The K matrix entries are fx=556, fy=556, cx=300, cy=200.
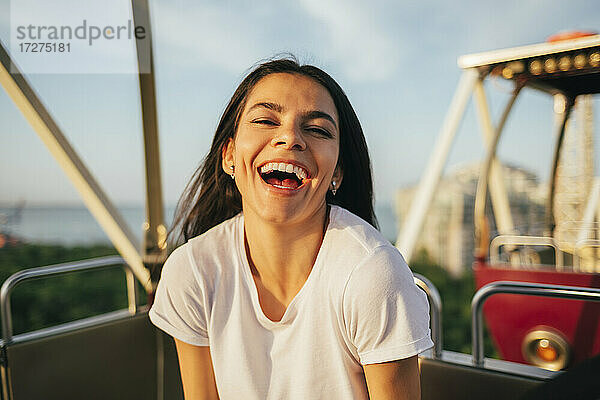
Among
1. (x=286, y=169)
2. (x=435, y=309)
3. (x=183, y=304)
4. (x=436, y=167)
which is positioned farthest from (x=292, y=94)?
(x=436, y=167)

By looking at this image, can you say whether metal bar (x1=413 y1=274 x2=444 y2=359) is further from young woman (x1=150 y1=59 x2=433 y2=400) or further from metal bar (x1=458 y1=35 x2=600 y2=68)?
metal bar (x1=458 y1=35 x2=600 y2=68)

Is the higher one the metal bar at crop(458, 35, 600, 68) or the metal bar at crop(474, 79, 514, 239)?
the metal bar at crop(458, 35, 600, 68)

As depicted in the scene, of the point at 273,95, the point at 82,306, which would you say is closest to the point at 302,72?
the point at 273,95

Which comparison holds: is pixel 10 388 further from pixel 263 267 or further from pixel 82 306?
pixel 82 306

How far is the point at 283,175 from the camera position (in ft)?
4.40

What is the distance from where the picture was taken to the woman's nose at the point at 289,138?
4.16 ft

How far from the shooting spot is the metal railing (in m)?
1.86

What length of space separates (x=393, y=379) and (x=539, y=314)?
78.7 inches

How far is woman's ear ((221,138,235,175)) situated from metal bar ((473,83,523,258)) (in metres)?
2.15

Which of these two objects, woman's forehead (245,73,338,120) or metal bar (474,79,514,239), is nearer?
woman's forehead (245,73,338,120)

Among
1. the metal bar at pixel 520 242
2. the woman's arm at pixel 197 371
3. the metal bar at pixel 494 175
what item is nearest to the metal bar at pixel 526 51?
the metal bar at pixel 494 175

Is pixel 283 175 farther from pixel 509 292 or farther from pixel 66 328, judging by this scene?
pixel 66 328

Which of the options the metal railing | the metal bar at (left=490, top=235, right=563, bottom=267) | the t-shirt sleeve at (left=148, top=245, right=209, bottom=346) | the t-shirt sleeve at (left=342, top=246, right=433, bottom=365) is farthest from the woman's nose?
the metal bar at (left=490, top=235, right=563, bottom=267)

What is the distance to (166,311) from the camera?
147 centimetres
